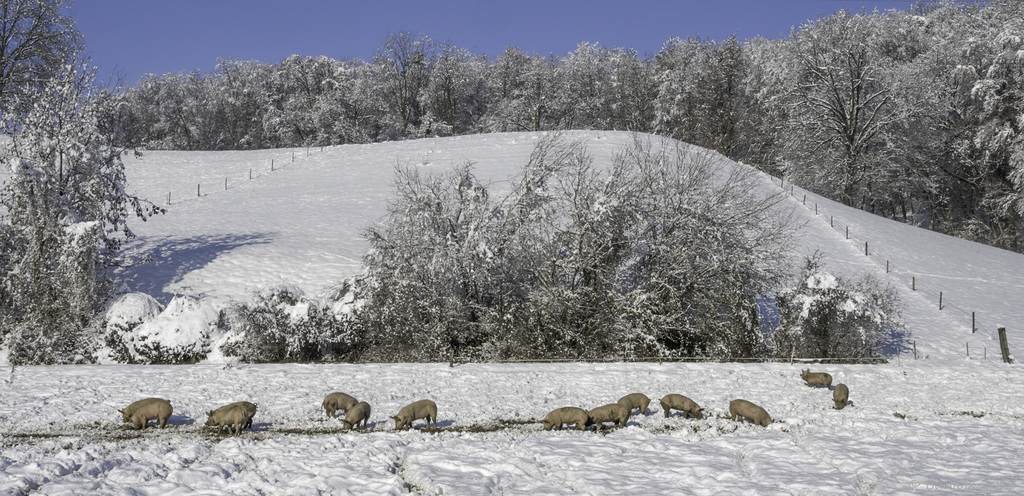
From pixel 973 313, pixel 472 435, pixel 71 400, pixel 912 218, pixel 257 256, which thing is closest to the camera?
pixel 472 435

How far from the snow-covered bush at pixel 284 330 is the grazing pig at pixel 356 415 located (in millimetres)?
8835

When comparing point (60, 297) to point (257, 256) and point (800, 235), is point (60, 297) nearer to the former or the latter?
point (257, 256)

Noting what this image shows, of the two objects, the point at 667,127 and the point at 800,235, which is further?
the point at 667,127

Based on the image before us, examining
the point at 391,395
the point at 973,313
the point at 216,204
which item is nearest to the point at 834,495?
the point at 391,395

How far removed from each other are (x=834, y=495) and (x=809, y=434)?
12.5ft

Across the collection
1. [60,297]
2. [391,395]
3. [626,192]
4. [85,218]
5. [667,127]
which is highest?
[667,127]

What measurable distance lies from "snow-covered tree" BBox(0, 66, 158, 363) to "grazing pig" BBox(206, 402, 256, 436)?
36.9ft

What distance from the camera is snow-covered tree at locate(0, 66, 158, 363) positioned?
2189 cm

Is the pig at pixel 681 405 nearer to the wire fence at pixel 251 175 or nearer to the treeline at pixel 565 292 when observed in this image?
the treeline at pixel 565 292

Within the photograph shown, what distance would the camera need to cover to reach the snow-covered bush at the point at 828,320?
25.6m

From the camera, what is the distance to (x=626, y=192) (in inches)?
1024

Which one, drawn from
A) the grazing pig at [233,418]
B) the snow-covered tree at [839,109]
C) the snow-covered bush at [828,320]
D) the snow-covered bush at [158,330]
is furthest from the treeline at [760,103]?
the snow-covered bush at [828,320]

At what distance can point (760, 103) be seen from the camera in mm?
66000

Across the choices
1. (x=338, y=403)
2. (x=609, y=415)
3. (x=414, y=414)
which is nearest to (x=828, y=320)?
(x=609, y=415)
